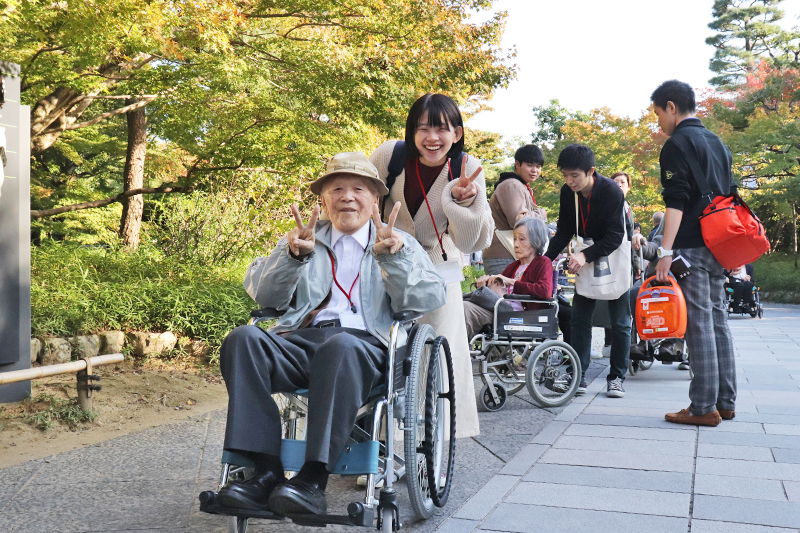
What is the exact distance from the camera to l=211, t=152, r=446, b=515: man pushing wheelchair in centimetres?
227

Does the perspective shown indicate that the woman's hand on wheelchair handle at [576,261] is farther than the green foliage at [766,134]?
No

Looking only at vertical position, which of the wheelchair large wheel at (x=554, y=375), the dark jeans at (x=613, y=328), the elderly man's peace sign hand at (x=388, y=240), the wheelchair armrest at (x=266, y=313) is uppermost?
the elderly man's peace sign hand at (x=388, y=240)

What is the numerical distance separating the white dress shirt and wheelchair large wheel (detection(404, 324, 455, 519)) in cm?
30

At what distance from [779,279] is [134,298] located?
17952mm

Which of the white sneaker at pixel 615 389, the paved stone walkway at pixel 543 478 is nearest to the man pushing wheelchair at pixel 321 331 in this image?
the paved stone walkway at pixel 543 478

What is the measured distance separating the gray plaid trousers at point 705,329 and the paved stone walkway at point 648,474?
222mm

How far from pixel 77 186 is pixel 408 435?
1264 cm

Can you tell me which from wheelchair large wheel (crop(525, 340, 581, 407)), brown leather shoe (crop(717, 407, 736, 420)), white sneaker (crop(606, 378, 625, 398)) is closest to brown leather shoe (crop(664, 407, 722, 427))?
brown leather shoe (crop(717, 407, 736, 420))

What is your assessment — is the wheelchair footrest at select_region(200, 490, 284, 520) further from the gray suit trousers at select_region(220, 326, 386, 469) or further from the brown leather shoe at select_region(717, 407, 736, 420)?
the brown leather shoe at select_region(717, 407, 736, 420)

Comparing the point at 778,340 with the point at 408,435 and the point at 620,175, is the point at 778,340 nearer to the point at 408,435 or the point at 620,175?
the point at 620,175

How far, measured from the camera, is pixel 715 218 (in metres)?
3.94

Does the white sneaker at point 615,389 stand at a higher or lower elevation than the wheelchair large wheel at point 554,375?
lower

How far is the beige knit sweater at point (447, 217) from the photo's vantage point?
308 cm

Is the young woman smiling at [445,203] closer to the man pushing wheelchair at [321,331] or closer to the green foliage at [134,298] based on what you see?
the man pushing wheelchair at [321,331]
